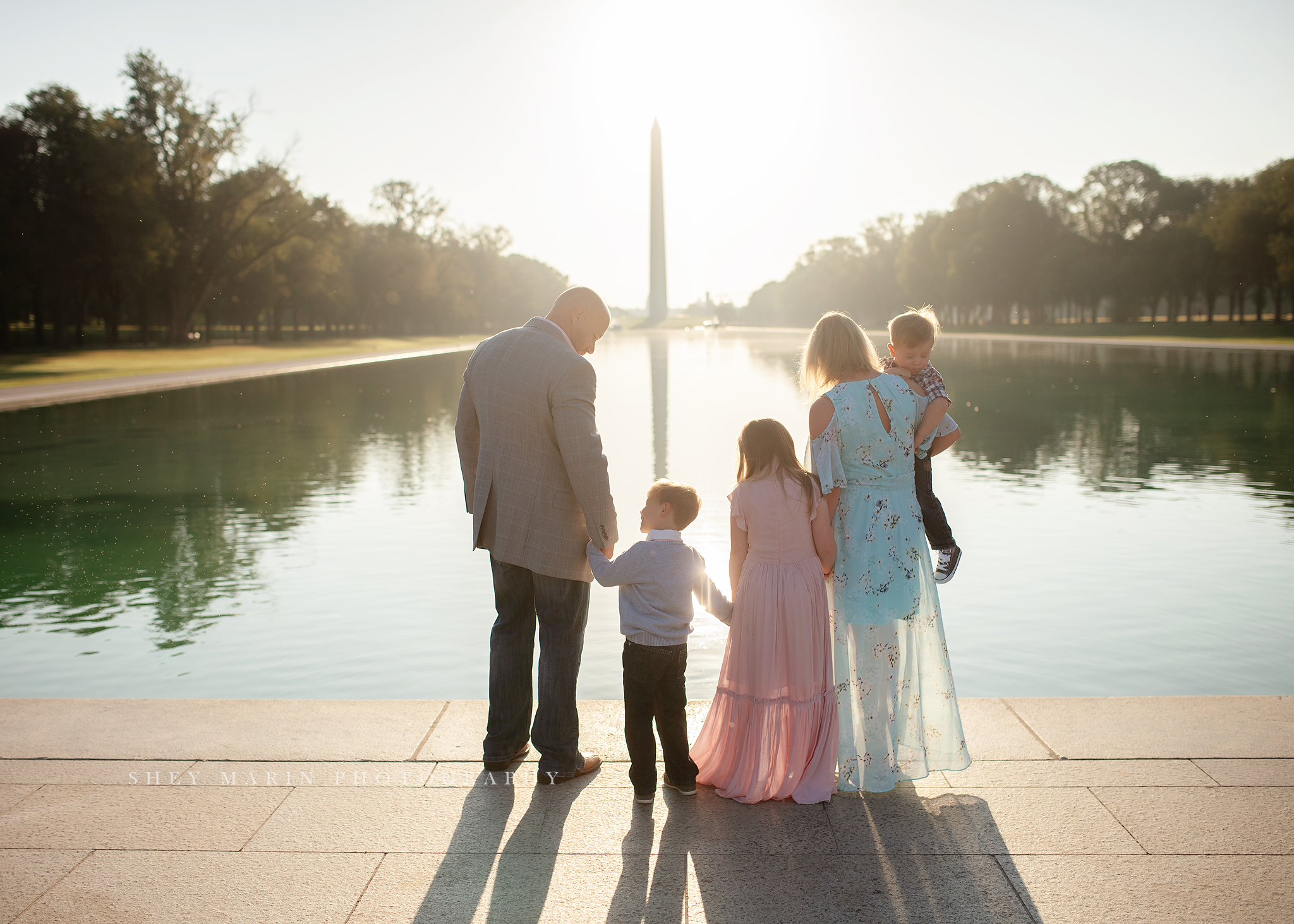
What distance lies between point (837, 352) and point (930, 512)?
0.95m

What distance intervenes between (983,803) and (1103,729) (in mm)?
900

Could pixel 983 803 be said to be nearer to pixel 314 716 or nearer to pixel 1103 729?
pixel 1103 729

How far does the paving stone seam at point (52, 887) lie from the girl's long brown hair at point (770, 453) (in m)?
2.44

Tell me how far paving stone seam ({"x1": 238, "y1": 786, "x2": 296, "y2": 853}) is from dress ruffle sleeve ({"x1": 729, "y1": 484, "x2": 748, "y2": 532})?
1.85 metres

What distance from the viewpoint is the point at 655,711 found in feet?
12.1

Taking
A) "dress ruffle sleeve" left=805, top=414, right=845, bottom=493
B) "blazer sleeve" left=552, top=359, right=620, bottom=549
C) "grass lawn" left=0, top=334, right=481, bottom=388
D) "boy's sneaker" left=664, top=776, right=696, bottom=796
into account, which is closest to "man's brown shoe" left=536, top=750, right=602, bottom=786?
"boy's sneaker" left=664, top=776, right=696, bottom=796

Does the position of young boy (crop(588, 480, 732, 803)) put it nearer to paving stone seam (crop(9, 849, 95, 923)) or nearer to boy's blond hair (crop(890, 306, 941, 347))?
boy's blond hair (crop(890, 306, 941, 347))

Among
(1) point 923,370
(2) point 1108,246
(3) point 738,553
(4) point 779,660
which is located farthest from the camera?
(2) point 1108,246

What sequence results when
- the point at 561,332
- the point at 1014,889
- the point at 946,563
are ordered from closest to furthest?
the point at 1014,889, the point at 561,332, the point at 946,563

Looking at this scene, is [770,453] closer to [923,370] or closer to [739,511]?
[739,511]

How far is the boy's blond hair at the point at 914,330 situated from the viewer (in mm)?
3912

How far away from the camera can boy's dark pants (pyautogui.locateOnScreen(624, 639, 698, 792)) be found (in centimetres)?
358

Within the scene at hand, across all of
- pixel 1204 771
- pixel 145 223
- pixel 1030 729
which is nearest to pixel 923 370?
pixel 1030 729

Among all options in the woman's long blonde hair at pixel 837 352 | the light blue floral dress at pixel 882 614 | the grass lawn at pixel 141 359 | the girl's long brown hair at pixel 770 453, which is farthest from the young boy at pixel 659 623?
the grass lawn at pixel 141 359
